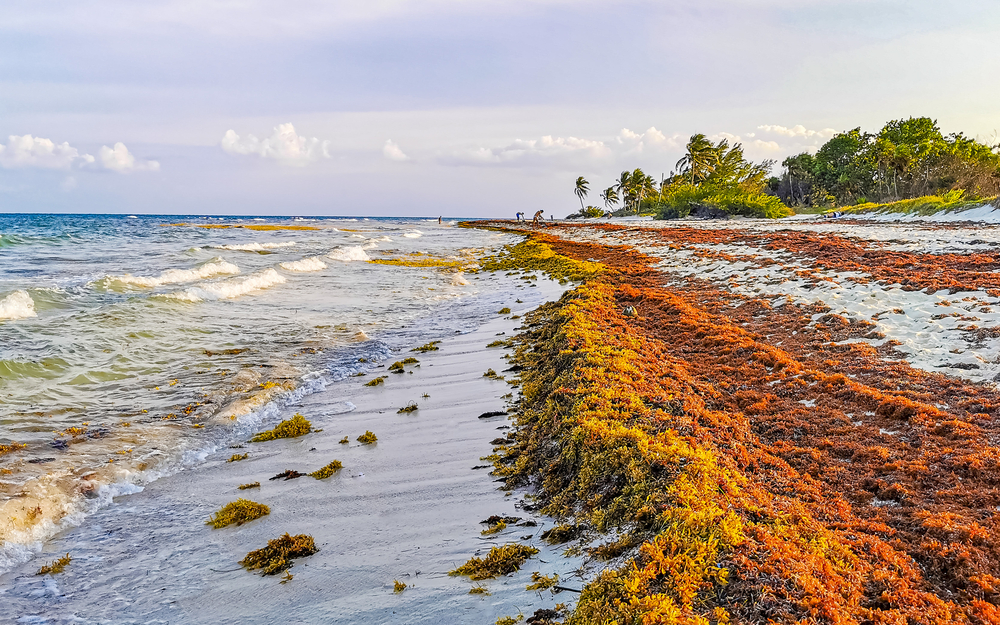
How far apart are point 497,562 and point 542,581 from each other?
41 centimetres

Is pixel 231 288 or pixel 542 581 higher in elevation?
pixel 231 288

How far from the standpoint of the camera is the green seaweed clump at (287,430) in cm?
676

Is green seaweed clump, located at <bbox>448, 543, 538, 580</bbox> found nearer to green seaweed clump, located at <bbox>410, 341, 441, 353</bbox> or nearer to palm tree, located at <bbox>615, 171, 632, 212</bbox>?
green seaweed clump, located at <bbox>410, 341, 441, 353</bbox>

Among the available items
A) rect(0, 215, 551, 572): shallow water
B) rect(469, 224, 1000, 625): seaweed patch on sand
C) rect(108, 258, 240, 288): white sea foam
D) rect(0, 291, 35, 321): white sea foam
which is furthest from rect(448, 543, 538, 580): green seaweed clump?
rect(108, 258, 240, 288): white sea foam

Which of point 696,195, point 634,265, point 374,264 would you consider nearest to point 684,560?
point 634,265

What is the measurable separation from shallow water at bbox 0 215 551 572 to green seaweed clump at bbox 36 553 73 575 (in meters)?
0.34

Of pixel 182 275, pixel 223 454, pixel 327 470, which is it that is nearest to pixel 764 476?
pixel 327 470

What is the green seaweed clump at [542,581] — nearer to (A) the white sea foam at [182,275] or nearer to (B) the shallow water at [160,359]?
(B) the shallow water at [160,359]

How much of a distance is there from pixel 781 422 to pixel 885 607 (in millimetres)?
3337

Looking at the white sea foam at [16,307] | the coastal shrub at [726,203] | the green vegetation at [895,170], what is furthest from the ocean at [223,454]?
the coastal shrub at [726,203]

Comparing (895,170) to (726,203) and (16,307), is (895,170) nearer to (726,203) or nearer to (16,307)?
(726,203)

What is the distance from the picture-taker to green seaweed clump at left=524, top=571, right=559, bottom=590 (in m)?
3.37

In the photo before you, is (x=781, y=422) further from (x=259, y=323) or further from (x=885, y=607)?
(x=259, y=323)

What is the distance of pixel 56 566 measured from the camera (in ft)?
14.1
